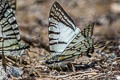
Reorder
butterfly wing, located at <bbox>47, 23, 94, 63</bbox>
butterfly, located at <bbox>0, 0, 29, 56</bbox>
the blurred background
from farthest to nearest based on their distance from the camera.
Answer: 1. the blurred background
2. butterfly, located at <bbox>0, 0, 29, 56</bbox>
3. butterfly wing, located at <bbox>47, 23, 94, 63</bbox>

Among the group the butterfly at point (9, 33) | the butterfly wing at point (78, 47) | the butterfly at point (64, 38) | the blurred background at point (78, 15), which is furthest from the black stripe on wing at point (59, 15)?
the blurred background at point (78, 15)

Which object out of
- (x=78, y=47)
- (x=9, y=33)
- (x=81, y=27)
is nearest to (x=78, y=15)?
(x=81, y=27)

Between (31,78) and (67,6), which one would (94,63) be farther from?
(67,6)

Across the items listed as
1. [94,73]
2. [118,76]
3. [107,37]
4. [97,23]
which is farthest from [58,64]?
[97,23]

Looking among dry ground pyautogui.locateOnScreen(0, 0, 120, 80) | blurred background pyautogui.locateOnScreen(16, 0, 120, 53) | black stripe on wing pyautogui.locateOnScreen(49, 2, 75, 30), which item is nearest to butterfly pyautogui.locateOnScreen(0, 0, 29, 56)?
dry ground pyautogui.locateOnScreen(0, 0, 120, 80)

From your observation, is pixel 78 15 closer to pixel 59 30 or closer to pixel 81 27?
pixel 81 27

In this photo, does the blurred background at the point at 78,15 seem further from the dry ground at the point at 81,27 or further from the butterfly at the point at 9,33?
the butterfly at the point at 9,33

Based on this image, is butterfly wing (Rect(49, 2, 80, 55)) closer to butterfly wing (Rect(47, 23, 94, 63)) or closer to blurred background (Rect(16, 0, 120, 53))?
butterfly wing (Rect(47, 23, 94, 63))
